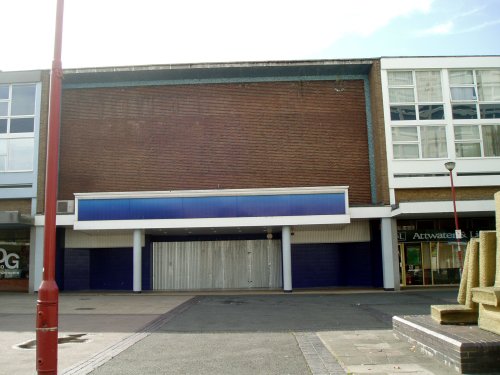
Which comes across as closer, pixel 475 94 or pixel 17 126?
pixel 475 94

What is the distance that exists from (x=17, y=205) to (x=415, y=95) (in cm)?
2168

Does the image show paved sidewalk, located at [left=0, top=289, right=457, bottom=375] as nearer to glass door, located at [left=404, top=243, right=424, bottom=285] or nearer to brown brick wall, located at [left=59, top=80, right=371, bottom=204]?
glass door, located at [left=404, top=243, right=424, bottom=285]

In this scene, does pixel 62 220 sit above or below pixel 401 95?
below

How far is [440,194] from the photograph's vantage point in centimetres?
2523

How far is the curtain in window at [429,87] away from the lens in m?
26.1

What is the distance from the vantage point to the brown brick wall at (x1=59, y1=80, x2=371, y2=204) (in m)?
26.7

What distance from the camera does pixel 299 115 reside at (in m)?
27.1

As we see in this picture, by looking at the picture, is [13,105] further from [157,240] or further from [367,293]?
[367,293]

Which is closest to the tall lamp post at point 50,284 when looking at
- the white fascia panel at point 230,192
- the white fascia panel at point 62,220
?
the white fascia panel at point 230,192

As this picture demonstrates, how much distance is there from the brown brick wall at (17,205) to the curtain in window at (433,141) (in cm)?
2078

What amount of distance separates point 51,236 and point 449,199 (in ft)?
73.6

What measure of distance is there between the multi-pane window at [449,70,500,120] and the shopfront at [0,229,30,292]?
934 inches

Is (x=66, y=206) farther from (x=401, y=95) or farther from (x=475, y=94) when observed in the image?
(x=475, y=94)

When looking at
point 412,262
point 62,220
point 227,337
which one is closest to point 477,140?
point 412,262
